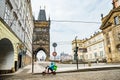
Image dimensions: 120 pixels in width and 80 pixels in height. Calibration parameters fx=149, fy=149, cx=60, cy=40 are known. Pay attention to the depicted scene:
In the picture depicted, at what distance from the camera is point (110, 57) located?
45156 mm

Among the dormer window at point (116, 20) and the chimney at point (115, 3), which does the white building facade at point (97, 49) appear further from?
the chimney at point (115, 3)

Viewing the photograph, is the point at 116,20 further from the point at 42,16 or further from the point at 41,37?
the point at 42,16

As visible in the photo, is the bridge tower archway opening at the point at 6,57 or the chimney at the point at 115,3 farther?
the chimney at the point at 115,3

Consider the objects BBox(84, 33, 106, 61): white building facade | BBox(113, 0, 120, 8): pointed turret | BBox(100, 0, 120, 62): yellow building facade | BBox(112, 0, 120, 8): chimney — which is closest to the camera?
BBox(100, 0, 120, 62): yellow building facade

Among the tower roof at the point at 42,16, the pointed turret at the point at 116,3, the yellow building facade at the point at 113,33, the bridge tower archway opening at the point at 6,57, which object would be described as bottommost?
the bridge tower archway opening at the point at 6,57

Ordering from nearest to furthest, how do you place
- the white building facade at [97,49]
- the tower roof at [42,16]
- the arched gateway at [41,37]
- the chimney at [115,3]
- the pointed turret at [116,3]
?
the pointed turret at [116,3] < the chimney at [115,3] < the white building facade at [97,49] < the arched gateway at [41,37] < the tower roof at [42,16]

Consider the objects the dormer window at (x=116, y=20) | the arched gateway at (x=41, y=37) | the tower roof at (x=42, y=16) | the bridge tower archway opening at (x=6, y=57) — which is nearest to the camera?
the bridge tower archway opening at (x=6, y=57)

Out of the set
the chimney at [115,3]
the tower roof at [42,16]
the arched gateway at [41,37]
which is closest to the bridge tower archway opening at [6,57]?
the chimney at [115,3]

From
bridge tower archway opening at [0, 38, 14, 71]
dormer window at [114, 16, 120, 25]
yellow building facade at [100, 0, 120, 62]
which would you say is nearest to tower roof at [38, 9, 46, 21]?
yellow building facade at [100, 0, 120, 62]

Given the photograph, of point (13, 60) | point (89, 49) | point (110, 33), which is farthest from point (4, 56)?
point (89, 49)

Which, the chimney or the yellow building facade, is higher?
the chimney

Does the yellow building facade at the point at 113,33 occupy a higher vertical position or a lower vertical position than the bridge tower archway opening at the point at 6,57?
higher

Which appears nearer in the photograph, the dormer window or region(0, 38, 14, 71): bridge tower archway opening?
region(0, 38, 14, 71): bridge tower archway opening

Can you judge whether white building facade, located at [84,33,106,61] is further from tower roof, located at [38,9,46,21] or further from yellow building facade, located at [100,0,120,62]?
tower roof, located at [38,9,46,21]
